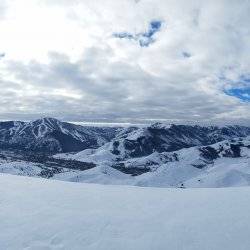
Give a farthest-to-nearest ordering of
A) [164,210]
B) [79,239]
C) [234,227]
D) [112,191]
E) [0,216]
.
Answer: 1. [112,191]
2. [164,210]
3. [0,216]
4. [234,227]
5. [79,239]

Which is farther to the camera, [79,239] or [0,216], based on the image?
[0,216]

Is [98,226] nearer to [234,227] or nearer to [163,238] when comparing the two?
[163,238]

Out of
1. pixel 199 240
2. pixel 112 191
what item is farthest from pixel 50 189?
pixel 199 240

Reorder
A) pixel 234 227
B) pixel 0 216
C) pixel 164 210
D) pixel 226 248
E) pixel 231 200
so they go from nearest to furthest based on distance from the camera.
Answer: pixel 226 248 → pixel 234 227 → pixel 0 216 → pixel 164 210 → pixel 231 200

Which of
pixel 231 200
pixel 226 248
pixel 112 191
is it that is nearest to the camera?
pixel 226 248

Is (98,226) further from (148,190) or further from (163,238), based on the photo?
(148,190)

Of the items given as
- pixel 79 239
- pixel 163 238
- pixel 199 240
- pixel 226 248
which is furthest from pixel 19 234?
pixel 226 248
